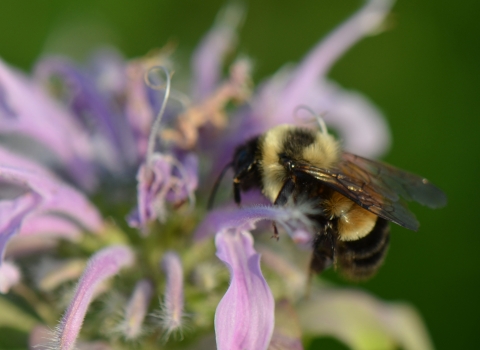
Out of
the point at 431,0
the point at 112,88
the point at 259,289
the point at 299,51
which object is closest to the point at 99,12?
the point at 299,51

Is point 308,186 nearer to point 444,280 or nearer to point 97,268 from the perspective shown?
point 97,268

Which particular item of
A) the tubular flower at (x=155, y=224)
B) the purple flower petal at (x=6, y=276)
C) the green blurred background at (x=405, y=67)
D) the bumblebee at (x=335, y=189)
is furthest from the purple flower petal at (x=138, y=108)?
the green blurred background at (x=405, y=67)

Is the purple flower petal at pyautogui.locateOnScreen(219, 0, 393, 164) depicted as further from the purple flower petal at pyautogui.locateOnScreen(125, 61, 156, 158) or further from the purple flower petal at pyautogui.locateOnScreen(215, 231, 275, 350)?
the purple flower petal at pyautogui.locateOnScreen(215, 231, 275, 350)

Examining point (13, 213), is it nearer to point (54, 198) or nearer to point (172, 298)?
point (54, 198)

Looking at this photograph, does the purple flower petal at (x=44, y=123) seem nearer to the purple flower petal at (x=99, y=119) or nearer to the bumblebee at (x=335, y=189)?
the purple flower petal at (x=99, y=119)

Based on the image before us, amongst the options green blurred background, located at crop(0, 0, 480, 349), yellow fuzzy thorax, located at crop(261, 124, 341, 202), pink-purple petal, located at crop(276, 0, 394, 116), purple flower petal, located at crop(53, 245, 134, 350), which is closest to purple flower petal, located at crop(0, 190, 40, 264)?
purple flower petal, located at crop(53, 245, 134, 350)

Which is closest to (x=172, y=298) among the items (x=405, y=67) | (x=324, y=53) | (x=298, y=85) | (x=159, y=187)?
(x=159, y=187)
